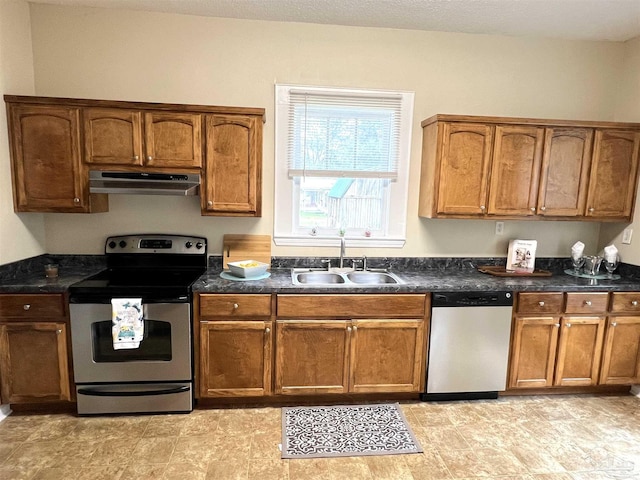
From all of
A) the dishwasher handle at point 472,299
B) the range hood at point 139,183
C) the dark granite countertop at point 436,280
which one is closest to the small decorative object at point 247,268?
the dark granite countertop at point 436,280

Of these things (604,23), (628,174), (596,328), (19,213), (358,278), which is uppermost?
(604,23)

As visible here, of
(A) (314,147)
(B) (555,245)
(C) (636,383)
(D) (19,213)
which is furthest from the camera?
(B) (555,245)

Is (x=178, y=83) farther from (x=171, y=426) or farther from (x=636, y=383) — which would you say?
(x=636, y=383)

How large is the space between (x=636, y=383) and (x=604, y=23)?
280 centimetres

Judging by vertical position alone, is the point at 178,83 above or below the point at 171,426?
above

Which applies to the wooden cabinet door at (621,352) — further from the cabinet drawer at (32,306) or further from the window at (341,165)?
the cabinet drawer at (32,306)

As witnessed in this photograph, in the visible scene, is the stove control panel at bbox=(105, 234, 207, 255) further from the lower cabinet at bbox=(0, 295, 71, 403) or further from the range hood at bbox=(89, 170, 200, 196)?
the lower cabinet at bbox=(0, 295, 71, 403)

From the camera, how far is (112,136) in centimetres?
264

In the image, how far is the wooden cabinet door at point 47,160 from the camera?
259cm

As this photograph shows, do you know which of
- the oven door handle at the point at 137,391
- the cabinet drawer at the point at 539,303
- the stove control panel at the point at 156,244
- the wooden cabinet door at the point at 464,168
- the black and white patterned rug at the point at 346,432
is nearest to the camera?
the black and white patterned rug at the point at 346,432

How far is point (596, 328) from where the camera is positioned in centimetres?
284

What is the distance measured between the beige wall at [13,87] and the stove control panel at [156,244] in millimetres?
545

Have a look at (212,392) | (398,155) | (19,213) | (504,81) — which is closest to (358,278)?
(398,155)

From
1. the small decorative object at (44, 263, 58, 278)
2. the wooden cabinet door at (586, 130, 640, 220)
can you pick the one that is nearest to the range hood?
the small decorative object at (44, 263, 58, 278)
